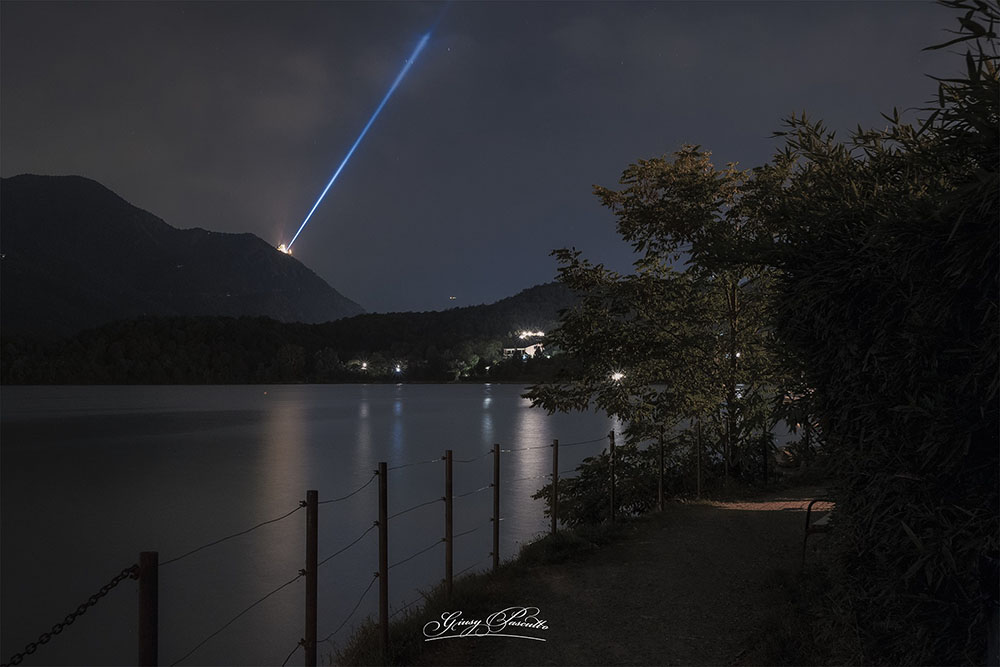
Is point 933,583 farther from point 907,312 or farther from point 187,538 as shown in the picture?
point 187,538

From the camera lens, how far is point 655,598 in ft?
23.9

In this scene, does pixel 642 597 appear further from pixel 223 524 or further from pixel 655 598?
pixel 223 524

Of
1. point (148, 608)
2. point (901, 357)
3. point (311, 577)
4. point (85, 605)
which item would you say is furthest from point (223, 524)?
point (901, 357)

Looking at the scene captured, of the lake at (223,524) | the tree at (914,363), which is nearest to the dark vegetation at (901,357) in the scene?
the tree at (914,363)

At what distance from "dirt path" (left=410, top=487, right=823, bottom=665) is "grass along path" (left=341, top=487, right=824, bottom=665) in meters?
0.01

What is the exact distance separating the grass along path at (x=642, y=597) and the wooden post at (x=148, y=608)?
8.70 feet

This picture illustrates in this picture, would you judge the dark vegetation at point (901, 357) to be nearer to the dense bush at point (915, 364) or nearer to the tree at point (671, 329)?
the dense bush at point (915, 364)

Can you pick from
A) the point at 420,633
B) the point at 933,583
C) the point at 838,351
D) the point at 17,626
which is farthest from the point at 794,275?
the point at 17,626

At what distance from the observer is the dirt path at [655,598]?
603cm

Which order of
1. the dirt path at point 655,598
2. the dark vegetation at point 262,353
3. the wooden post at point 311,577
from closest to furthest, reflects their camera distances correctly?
the wooden post at point 311,577, the dirt path at point 655,598, the dark vegetation at point 262,353

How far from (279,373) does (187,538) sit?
15807 cm

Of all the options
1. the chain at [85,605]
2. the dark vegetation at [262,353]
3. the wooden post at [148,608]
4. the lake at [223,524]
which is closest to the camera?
the chain at [85,605]

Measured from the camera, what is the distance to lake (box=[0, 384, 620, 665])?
1616 centimetres

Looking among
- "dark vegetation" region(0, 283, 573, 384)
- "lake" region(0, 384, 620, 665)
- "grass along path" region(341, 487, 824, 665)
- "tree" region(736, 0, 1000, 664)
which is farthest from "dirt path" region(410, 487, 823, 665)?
"dark vegetation" region(0, 283, 573, 384)
